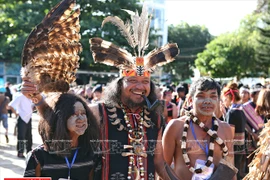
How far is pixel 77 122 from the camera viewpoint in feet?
10.4

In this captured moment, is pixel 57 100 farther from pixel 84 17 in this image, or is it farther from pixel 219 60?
pixel 219 60

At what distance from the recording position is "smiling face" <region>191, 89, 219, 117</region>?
3.73 metres

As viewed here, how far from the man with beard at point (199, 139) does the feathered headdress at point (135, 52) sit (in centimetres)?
44

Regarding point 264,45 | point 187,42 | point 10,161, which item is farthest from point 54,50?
point 187,42

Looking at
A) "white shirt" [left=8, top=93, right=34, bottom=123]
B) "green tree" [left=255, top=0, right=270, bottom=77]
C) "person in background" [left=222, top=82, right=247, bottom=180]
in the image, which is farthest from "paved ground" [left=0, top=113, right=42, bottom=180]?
"green tree" [left=255, top=0, right=270, bottom=77]

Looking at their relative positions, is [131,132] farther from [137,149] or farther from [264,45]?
[264,45]

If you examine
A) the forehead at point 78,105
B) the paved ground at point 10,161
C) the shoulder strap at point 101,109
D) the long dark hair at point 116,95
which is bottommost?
the paved ground at point 10,161

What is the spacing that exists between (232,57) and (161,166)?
37.5m

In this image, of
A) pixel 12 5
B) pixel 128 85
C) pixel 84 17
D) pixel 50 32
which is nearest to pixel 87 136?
pixel 128 85

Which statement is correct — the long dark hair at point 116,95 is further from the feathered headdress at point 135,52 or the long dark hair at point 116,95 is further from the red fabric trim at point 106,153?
the red fabric trim at point 106,153

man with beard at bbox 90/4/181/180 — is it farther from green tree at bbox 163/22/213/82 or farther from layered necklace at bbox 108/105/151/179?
green tree at bbox 163/22/213/82

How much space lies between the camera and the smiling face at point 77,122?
10.4 ft

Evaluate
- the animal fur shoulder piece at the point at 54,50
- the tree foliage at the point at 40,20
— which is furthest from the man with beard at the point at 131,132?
the tree foliage at the point at 40,20

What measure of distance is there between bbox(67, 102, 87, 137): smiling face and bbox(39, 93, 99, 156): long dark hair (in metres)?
0.03
